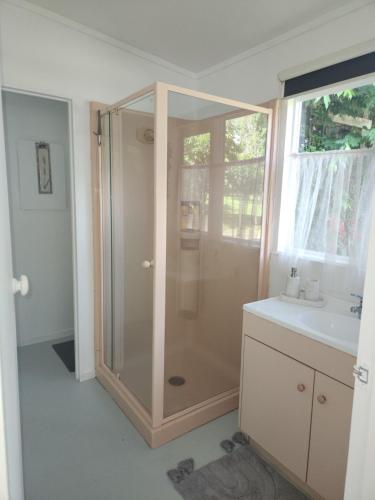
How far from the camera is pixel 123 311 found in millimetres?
2457

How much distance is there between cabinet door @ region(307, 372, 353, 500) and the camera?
1.41 m

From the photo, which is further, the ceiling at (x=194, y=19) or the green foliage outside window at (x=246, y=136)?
the green foliage outside window at (x=246, y=136)

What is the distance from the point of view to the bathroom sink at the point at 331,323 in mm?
1772

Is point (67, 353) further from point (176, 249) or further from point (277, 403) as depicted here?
point (277, 403)

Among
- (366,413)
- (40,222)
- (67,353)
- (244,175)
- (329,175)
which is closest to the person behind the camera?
(366,413)

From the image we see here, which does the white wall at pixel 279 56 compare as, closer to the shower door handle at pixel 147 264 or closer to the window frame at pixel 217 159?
the window frame at pixel 217 159

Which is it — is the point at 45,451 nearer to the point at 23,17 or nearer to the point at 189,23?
the point at 23,17

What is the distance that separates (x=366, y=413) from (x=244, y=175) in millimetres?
1803

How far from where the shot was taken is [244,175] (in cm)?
235

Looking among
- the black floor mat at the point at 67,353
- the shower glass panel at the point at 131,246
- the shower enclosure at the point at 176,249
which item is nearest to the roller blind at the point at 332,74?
the shower enclosure at the point at 176,249

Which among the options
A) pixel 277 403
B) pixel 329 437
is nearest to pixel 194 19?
pixel 277 403

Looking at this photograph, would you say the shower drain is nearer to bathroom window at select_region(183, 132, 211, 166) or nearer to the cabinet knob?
the cabinet knob

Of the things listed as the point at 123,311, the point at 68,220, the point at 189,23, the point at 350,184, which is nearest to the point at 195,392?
the point at 123,311

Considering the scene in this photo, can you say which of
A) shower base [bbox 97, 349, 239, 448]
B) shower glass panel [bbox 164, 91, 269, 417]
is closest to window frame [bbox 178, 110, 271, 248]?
shower glass panel [bbox 164, 91, 269, 417]
